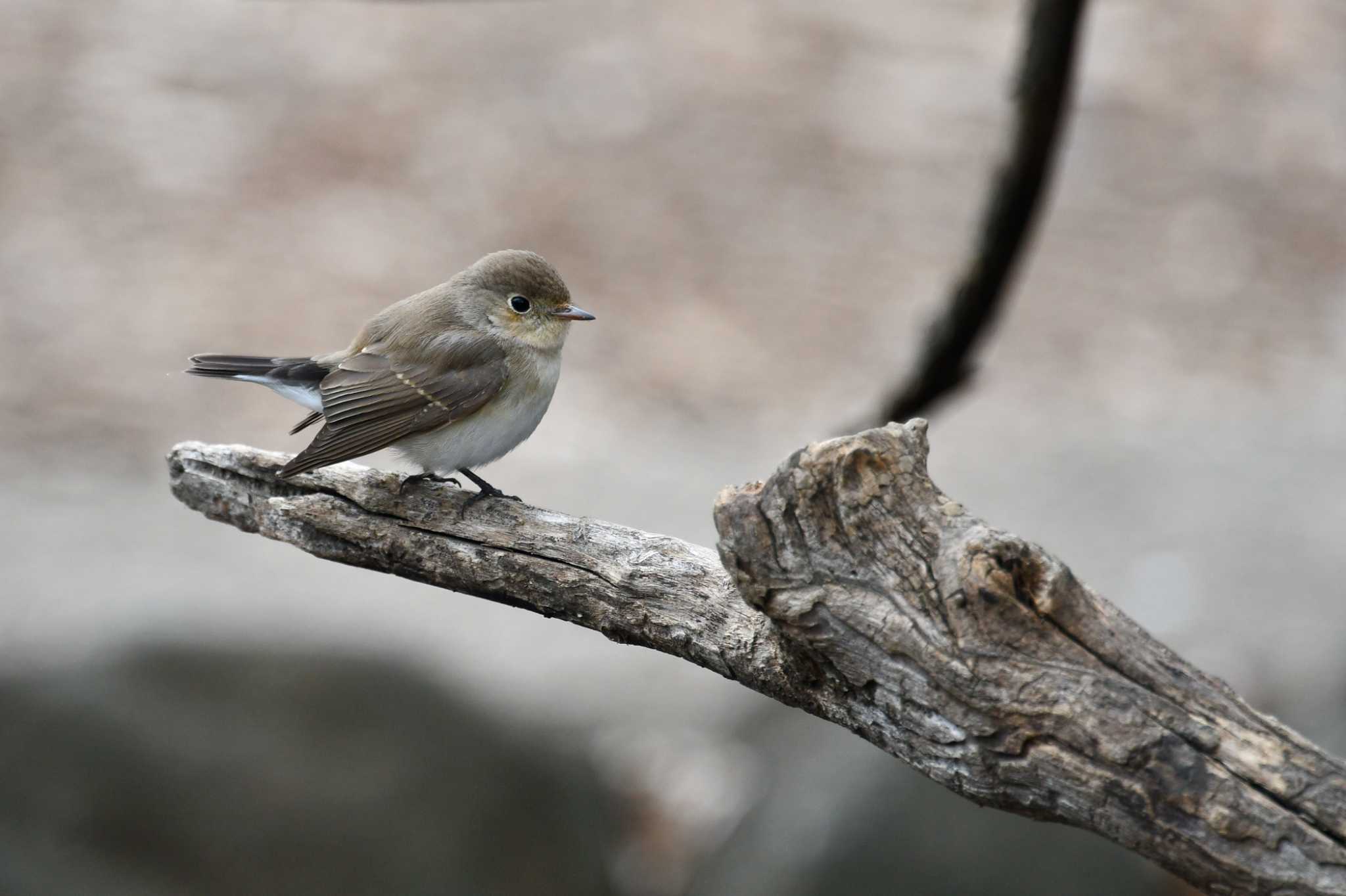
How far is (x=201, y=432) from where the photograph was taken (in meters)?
8.39

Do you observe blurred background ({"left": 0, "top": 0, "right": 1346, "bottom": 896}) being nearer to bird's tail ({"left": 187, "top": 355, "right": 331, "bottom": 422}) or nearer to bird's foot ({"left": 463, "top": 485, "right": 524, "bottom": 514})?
bird's tail ({"left": 187, "top": 355, "right": 331, "bottom": 422})

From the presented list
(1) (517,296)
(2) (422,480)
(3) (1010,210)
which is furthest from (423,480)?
(3) (1010,210)

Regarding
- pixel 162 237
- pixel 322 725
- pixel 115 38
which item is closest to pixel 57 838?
pixel 322 725

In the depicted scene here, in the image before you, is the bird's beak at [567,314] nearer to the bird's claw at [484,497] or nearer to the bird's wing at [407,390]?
the bird's wing at [407,390]

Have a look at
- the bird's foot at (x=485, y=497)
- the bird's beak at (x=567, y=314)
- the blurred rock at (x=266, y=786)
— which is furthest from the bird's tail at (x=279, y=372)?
the blurred rock at (x=266, y=786)

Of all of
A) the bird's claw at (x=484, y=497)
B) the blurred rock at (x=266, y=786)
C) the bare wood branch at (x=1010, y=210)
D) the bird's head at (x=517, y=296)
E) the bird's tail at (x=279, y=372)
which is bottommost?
the blurred rock at (x=266, y=786)

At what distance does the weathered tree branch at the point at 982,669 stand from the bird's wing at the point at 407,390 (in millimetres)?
1335

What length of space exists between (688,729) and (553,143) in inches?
252

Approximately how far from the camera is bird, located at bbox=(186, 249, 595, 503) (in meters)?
4.30

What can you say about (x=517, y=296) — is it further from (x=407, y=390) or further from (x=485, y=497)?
(x=485, y=497)

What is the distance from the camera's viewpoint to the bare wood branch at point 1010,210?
441cm

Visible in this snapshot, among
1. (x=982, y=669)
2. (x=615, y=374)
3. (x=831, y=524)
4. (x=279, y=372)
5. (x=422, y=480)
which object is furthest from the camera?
(x=615, y=374)

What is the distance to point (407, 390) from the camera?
434cm

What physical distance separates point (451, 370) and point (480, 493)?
2.57ft
